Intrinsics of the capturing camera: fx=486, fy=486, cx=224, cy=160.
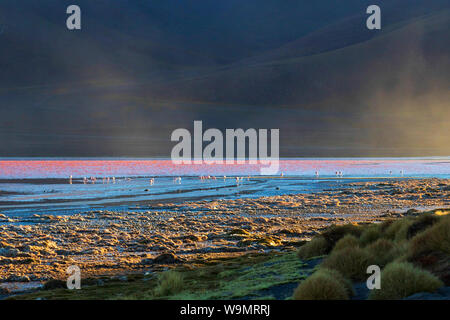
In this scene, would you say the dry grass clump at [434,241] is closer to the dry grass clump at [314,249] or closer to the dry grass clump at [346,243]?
the dry grass clump at [346,243]

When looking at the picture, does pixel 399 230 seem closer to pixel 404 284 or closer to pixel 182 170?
pixel 404 284

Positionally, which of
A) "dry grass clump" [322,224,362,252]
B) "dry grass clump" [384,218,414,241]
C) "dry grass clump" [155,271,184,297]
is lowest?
"dry grass clump" [155,271,184,297]

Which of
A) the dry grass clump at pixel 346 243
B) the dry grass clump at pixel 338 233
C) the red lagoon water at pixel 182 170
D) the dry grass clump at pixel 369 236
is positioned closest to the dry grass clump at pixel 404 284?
the dry grass clump at pixel 346 243

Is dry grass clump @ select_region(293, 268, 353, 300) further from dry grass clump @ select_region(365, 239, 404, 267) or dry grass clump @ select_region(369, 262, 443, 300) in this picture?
dry grass clump @ select_region(365, 239, 404, 267)

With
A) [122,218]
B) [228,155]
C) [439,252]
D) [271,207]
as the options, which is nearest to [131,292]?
[439,252]

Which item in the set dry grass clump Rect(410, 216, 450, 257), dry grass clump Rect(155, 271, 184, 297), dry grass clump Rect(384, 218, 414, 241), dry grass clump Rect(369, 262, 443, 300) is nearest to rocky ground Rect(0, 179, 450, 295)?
dry grass clump Rect(155, 271, 184, 297)
